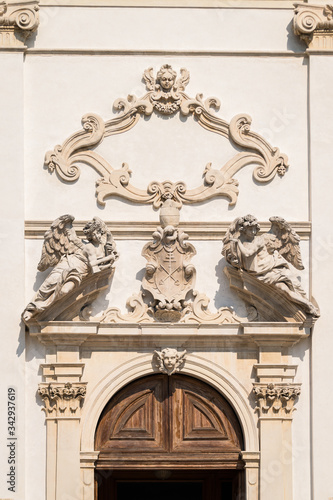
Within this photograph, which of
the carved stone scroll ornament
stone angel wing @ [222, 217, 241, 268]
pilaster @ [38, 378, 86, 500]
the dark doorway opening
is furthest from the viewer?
the carved stone scroll ornament

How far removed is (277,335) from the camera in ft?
53.0

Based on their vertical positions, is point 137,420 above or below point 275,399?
below

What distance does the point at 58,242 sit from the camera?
53.2 feet

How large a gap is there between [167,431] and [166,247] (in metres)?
1.94

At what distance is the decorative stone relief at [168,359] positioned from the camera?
1617cm

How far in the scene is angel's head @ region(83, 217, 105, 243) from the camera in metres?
16.1

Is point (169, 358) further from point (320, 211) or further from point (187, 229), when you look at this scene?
point (320, 211)

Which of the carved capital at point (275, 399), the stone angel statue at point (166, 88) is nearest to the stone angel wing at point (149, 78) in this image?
the stone angel statue at point (166, 88)

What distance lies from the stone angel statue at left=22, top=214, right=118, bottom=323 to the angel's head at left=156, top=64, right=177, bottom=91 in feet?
5.72

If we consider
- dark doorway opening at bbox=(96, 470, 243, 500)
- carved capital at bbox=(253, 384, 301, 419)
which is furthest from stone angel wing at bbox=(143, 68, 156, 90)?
dark doorway opening at bbox=(96, 470, 243, 500)

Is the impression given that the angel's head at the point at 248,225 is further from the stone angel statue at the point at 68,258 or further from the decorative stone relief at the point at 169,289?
the stone angel statue at the point at 68,258

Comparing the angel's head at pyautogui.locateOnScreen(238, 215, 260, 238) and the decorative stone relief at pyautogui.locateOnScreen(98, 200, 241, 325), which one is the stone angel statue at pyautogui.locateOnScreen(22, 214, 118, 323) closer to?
the decorative stone relief at pyautogui.locateOnScreen(98, 200, 241, 325)

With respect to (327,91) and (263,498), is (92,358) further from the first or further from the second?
(327,91)

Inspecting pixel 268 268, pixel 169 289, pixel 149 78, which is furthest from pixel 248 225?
pixel 149 78
